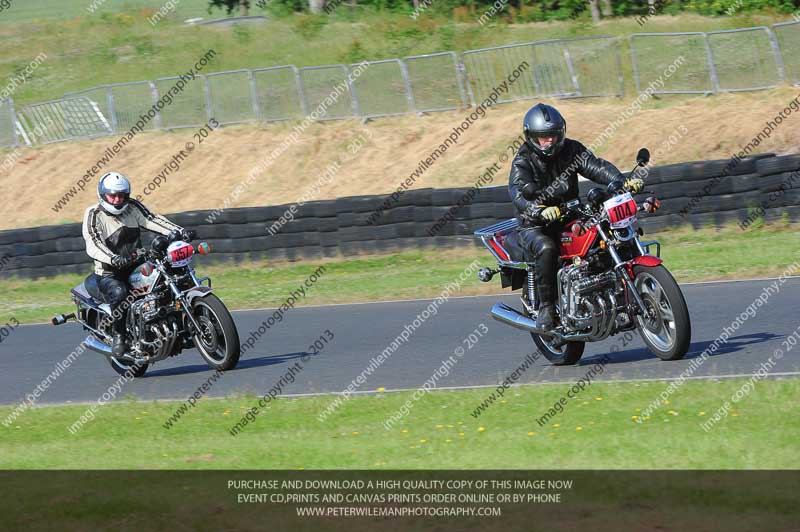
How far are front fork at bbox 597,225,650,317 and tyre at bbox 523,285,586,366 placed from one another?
40.5 inches

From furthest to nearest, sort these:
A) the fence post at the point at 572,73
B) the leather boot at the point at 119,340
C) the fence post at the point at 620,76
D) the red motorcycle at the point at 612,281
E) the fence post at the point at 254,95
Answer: the fence post at the point at 254,95, the fence post at the point at 572,73, the fence post at the point at 620,76, the leather boot at the point at 119,340, the red motorcycle at the point at 612,281

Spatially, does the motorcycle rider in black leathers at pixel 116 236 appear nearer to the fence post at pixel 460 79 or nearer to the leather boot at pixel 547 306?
the leather boot at pixel 547 306

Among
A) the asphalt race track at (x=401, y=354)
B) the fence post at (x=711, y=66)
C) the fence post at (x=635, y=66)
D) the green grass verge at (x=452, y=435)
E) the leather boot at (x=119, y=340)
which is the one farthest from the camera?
the fence post at (x=635, y=66)

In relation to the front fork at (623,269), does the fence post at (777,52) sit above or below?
below

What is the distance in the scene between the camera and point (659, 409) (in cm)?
754

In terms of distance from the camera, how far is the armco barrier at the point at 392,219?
52.4 ft

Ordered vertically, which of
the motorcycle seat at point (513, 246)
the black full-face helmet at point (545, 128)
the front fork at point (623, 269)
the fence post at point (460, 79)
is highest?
the black full-face helmet at point (545, 128)

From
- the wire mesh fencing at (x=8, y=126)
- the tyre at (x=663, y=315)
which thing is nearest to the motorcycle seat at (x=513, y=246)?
the tyre at (x=663, y=315)

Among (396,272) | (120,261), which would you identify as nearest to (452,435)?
(120,261)

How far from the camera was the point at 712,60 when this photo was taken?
2236cm

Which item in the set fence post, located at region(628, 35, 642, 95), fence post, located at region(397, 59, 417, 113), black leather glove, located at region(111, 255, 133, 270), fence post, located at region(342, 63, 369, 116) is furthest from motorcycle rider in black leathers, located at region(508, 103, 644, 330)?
fence post, located at region(342, 63, 369, 116)

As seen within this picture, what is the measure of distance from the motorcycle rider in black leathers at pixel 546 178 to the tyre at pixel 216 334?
293 cm

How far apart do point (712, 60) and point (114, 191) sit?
49.3 feet
